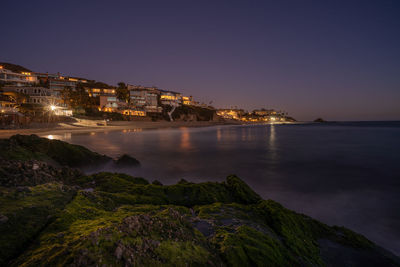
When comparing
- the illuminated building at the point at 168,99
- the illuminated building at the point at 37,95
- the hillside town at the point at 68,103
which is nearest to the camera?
the hillside town at the point at 68,103

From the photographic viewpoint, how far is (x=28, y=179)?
18.6 ft

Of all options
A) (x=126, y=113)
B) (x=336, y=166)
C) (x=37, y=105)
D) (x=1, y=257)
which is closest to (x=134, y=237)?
(x=1, y=257)

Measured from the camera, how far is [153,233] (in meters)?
2.85

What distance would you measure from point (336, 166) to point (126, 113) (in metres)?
82.7

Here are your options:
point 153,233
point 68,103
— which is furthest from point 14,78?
point 153,233

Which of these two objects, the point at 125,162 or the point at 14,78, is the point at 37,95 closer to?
the point at 14,78

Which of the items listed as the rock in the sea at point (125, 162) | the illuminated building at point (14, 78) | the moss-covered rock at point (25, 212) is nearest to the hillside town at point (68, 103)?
the illuminated building at point (14, 78)

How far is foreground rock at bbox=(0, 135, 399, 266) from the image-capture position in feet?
8.07

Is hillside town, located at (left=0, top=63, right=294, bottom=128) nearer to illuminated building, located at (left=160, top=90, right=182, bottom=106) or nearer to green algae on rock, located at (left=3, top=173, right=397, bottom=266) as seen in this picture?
illuminated building, located at (left=160, top=90, right=182, bottom=106)

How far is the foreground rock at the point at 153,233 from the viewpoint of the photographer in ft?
8.07

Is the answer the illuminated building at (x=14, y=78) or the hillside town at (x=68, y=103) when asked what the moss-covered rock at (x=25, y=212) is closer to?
the hillside town at (x=68, y=103)

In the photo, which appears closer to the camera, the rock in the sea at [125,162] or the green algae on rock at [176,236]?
the green algae on rock at [176,236]

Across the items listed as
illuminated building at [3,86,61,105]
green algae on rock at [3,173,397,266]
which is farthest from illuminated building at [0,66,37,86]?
green algae on rock at [3,173,397,266]

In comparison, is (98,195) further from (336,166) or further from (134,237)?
(336,166)
